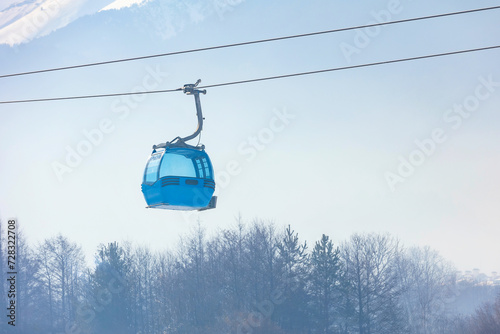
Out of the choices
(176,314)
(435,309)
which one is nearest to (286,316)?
(176,314)

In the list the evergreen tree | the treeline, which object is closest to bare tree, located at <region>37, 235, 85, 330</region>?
the treeline

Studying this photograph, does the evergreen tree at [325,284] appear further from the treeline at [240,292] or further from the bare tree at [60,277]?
the bare tree at [60,277]

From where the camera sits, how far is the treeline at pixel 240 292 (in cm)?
6756

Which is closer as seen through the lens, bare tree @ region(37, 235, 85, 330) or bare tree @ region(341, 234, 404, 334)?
bare tree @ region(341, 234, 404, 334)

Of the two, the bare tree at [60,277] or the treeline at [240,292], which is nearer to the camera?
the treeline at [240,292]

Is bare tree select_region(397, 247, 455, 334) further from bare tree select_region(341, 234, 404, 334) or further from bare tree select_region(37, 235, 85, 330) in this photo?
bare tree select_region(37, 235, 85, 330)

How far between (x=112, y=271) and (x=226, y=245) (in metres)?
12.8

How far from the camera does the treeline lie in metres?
67.6

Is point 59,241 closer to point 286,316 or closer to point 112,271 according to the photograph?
point 112,271

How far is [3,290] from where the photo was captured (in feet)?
281

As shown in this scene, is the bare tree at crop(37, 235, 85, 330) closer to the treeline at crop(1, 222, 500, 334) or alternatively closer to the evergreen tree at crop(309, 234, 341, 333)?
the treeline at crop(1, 222, 500, 334)

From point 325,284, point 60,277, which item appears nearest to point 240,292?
point 325,284

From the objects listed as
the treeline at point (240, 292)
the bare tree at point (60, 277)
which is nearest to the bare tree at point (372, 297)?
the treeline at point (240, 292)

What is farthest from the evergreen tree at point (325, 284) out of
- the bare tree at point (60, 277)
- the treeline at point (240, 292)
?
the bare tree at point (60, 277)
